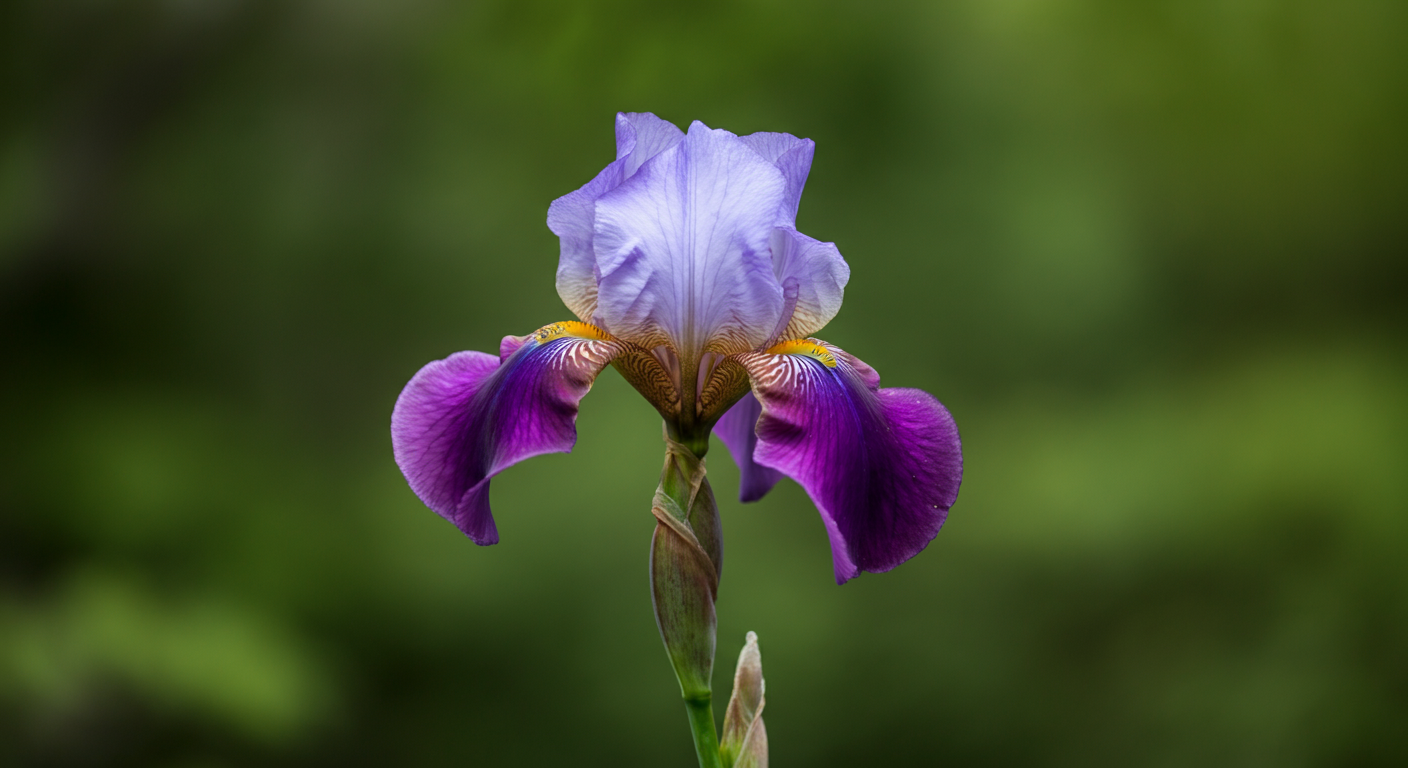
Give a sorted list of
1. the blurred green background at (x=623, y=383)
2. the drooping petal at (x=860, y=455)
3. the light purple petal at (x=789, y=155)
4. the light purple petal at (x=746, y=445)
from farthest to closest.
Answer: the blurred green background at (x=623, y=383)
the light purple petal at (x=746, y=445)
the light purple petal at (x=789, y=155)
the drooping petal at (x=860, y=455)

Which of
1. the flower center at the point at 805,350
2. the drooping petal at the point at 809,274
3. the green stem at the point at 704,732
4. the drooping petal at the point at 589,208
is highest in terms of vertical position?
the drooping petal at the point at 589,208

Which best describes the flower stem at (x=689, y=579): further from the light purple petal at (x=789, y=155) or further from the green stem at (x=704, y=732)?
the light purple petal at (x=789, y=155)

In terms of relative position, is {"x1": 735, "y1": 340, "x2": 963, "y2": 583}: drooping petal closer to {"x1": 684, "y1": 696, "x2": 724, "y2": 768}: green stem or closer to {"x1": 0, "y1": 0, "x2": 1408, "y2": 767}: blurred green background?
{"x1": 684, "y1": 696, "x2": 724, "y2": 768}: green stem

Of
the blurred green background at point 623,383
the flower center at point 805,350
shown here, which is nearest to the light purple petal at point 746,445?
the flower center at point 805,350

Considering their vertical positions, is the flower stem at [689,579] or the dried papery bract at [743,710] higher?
the flower stem at [689,579]

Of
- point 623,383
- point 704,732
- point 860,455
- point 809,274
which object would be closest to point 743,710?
point 704,732

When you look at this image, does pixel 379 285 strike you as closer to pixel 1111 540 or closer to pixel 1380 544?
pixel 1111 540

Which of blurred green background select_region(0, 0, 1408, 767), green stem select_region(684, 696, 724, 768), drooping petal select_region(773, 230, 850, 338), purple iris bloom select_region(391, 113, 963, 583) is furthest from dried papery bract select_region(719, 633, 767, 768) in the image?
blurred green background select_region(0, 0, 1408, 767)
